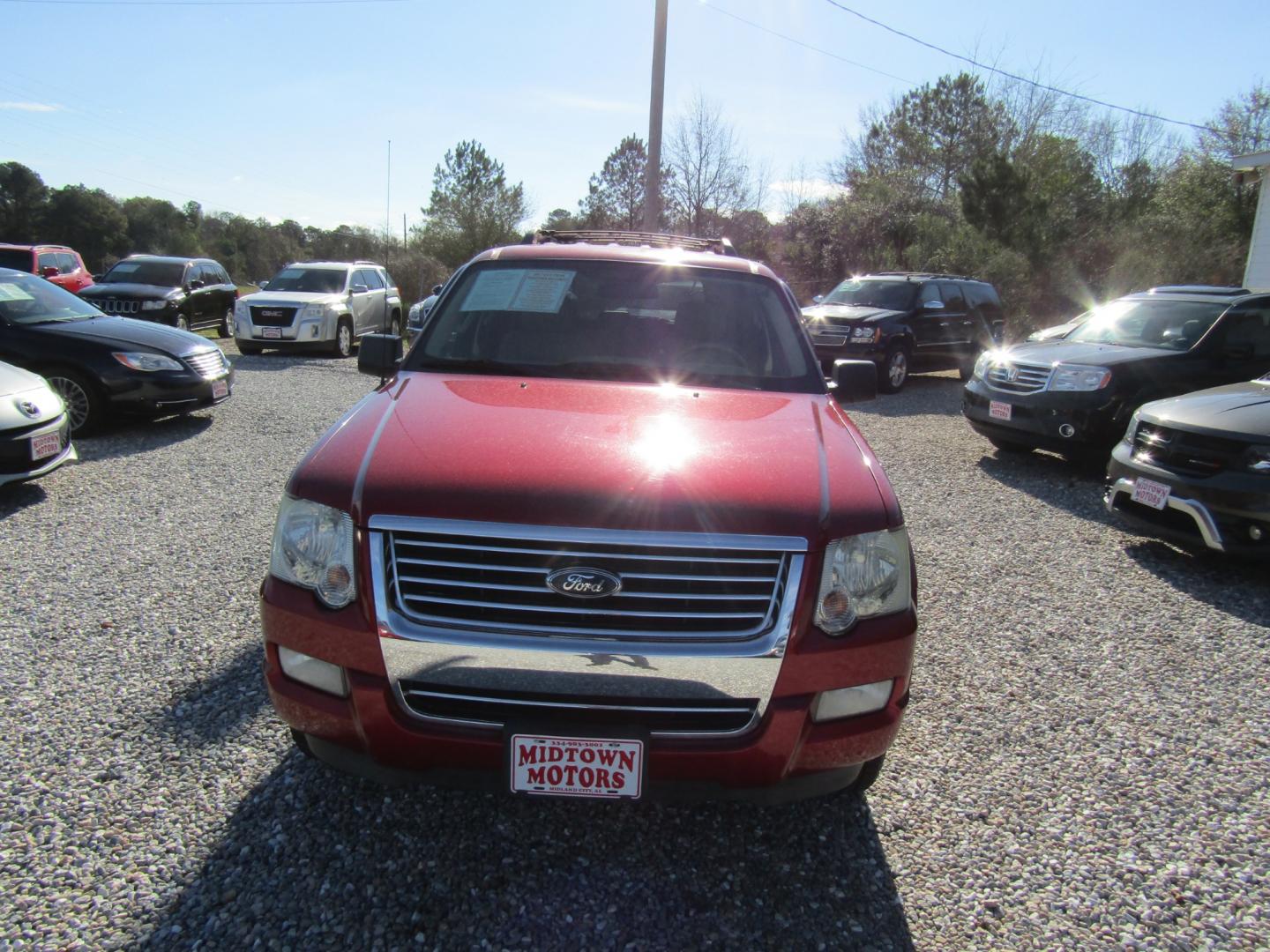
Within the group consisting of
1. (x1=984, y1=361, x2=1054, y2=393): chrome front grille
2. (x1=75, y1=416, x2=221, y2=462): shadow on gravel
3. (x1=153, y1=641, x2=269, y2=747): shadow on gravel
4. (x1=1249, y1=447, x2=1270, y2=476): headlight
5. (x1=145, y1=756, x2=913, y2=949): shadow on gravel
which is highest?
(x1=984, y1=361, x2=1054, y2=393): chrome front grille

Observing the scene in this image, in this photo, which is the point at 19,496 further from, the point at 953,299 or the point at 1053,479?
the point at 953,299

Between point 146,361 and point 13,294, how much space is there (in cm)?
137

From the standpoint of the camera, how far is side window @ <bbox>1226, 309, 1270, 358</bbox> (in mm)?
7590

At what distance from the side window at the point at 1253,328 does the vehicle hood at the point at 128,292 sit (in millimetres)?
15501

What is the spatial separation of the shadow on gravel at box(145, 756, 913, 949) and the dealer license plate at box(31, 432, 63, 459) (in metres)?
4.08

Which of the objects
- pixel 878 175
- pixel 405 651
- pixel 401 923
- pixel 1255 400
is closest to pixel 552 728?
pixel 405 651

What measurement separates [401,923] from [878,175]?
104 feet

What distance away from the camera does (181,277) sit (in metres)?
15.4

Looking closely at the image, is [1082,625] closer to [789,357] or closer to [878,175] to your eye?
Answer: [789,357]

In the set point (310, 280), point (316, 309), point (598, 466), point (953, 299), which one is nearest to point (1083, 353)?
point (953, 299)

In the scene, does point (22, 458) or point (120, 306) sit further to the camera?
point (120, 306)

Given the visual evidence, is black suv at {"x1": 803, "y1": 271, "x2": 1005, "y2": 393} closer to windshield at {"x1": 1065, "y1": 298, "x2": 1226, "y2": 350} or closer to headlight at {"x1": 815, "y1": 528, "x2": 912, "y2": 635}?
windshield at {"x1": 1065, "y1": 298, "x2": 1226, "y2": 350}

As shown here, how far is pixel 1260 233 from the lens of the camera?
15.3 meters

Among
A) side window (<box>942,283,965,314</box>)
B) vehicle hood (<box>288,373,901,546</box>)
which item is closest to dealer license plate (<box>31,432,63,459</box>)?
vehicle hood (<box>288,373,901,546</box>)
